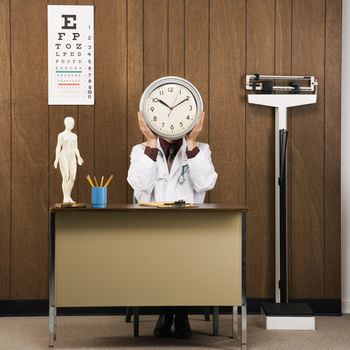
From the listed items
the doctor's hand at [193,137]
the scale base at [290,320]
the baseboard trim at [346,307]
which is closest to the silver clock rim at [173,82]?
the doctor's hand at [193,137]

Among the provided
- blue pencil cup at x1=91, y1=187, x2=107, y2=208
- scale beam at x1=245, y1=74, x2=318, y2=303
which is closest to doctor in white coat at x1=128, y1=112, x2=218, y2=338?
blue pencil cup at x1=91, y1=187, x2=107, y2=208

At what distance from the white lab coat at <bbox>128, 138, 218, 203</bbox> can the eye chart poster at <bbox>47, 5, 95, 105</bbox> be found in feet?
2.57

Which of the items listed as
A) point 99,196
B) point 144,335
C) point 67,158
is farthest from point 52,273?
point 144,335

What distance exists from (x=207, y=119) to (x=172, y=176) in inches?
28.2

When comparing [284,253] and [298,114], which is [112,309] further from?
[298,114]

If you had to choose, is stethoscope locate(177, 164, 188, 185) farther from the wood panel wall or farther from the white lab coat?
the wood panel wall

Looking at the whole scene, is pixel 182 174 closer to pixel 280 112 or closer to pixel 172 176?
pixel 172 176

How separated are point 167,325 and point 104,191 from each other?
2.74 feet

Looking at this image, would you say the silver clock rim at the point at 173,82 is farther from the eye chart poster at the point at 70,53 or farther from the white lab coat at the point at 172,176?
the eye chart poster at the point at 70,53

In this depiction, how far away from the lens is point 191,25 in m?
4.64

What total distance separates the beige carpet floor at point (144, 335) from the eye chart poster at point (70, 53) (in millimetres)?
1408

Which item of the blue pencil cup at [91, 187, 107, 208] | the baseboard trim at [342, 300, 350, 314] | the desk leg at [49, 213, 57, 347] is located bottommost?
the baseboard trim at [342, 300, 350, 314]

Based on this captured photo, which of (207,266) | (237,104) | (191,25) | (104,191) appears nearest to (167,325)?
(207,266)

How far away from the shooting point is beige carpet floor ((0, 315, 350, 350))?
377 cm
